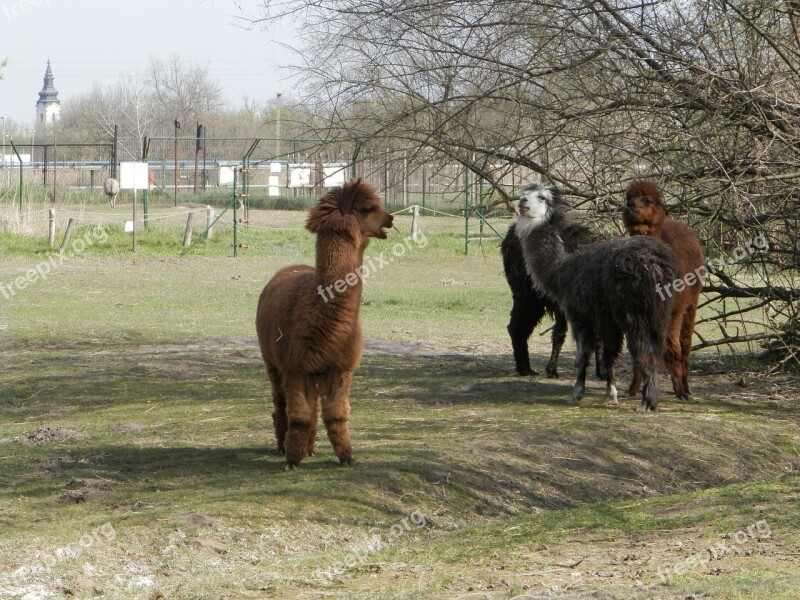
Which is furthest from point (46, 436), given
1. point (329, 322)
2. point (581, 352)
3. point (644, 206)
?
point (644, 206)

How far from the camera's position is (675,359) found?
1004 centimetres

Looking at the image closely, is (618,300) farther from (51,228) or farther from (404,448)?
(51,228)

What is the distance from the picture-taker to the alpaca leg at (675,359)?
977cm

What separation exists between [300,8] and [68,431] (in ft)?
13.6

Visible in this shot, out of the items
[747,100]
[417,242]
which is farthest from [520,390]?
[417,242]

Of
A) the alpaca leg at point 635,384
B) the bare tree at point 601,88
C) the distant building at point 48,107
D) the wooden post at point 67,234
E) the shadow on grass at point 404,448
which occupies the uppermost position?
the distant building at point 48,107

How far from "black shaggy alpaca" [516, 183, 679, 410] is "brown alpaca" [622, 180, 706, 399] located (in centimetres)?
21

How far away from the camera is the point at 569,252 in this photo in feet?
35.3

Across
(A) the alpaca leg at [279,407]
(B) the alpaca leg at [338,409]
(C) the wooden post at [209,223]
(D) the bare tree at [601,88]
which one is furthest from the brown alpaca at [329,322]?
(C) the wooden post at [209,223]

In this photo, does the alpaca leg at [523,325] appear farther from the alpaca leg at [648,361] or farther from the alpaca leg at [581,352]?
the alpaca leg at [648,361]

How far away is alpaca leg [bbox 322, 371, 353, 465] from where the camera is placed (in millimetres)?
7316

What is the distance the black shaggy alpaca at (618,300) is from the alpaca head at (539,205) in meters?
0.52

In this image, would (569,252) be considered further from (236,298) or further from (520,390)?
(236,298)

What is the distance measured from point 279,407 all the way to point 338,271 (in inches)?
52.3
